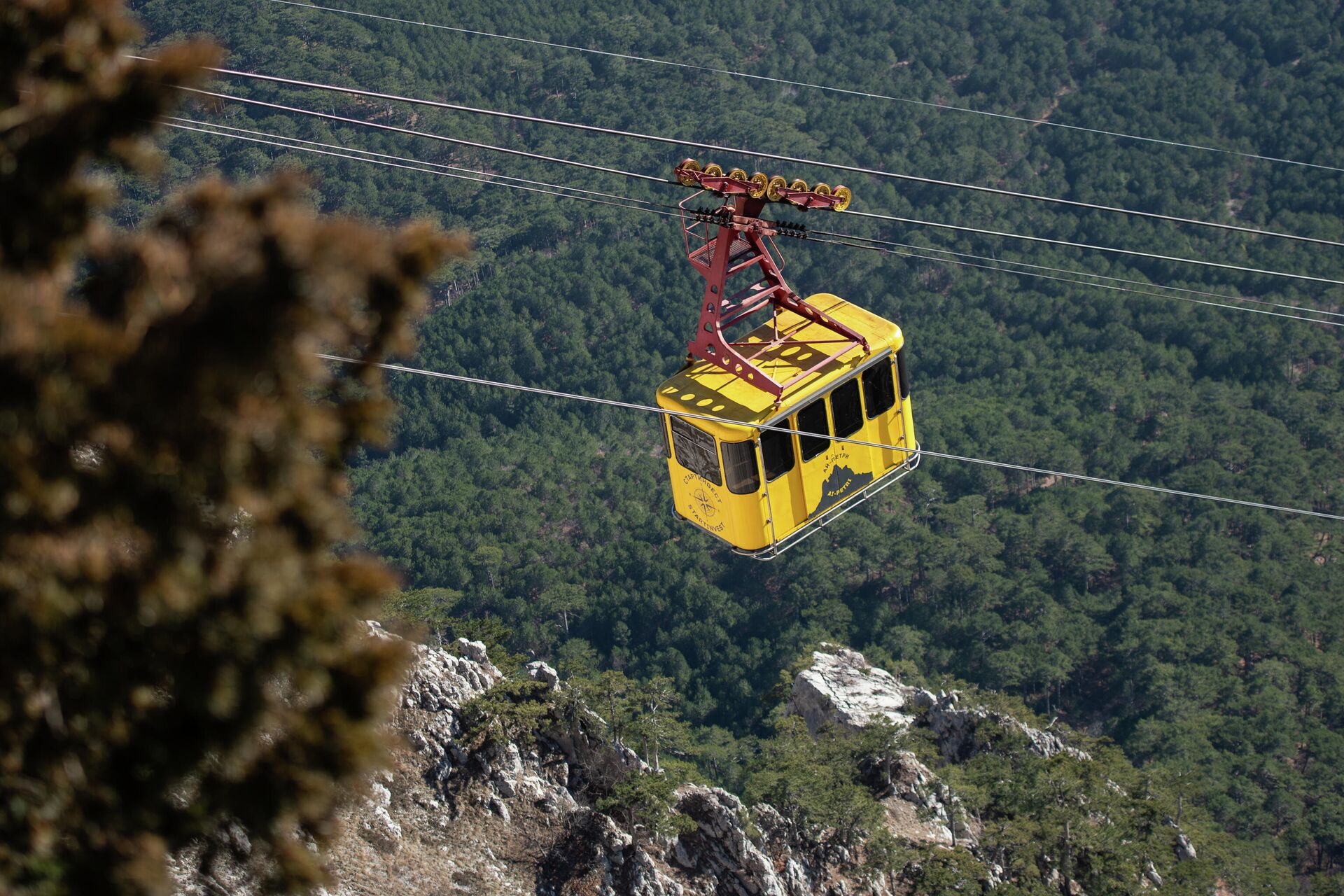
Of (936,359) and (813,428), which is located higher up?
(813,428)

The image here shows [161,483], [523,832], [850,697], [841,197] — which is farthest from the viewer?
[850,697]

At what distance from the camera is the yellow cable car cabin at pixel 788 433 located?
17.0 metres

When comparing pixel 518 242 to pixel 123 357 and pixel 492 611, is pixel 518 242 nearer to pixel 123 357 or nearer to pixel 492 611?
pixel 492 611

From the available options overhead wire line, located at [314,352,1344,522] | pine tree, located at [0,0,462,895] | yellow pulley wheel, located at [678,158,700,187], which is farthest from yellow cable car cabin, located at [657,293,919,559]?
pine tree, located at [0,0,462,895]

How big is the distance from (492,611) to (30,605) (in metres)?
72.7

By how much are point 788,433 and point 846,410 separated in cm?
92

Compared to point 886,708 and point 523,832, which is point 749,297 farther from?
point 886,708

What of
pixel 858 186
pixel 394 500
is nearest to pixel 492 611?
pixel 394 500

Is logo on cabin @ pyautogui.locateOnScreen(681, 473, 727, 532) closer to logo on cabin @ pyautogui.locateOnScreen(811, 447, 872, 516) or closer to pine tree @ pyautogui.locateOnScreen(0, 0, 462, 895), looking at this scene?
logo on cabin @ pyautogui.locateOnScreen(811, 447, 872, 516)

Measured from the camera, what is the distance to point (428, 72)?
12369 cm

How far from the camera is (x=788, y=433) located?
1759 cm

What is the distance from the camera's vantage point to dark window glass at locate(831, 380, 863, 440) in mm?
17625

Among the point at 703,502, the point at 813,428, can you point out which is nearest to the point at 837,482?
the point at 813,428

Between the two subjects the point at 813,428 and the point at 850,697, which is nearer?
the point at 813,428
